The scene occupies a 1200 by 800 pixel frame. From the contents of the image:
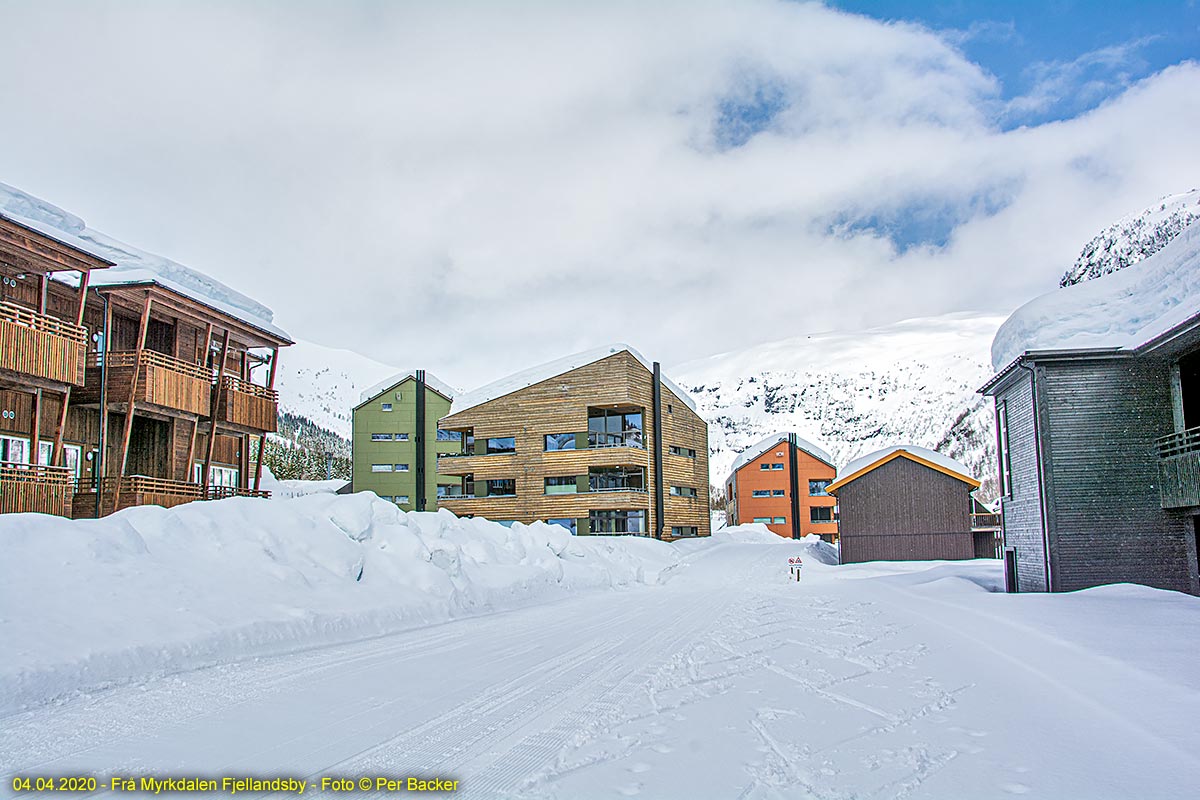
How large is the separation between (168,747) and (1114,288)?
20927 millimetres

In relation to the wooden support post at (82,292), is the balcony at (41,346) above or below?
below

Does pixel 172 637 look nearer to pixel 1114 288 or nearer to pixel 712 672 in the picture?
pixel 712 672

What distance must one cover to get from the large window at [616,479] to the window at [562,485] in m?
0.81

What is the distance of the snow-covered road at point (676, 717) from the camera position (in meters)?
4.81

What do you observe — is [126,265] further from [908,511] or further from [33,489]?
[908,511]

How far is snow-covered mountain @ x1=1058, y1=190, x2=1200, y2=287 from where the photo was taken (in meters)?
85.6

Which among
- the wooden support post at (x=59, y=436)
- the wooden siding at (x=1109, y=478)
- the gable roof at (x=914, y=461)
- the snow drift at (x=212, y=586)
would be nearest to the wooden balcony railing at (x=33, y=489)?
the wooden support post at (x=59, y=436)

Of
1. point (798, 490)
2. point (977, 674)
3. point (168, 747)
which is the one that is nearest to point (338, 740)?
point (168, 747)

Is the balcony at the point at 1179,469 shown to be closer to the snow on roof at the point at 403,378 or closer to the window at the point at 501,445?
the window at the point at 501,445

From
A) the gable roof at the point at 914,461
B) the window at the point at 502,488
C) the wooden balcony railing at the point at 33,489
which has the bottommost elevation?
the wooden balcony railing at the point at 33,489

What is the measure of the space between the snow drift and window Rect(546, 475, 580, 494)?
22972 mm

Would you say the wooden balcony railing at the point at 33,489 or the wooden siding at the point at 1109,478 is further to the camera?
the wooden siding at the point at 1109,478

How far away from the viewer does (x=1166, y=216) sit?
97.6 meters

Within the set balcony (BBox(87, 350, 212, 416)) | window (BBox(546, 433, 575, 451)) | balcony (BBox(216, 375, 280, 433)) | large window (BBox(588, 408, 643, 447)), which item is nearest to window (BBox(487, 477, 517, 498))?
window (BBox(546, 433, 575, 451))
